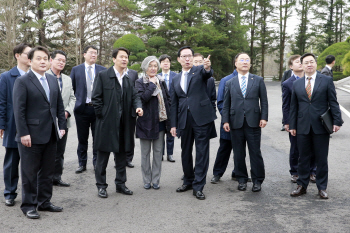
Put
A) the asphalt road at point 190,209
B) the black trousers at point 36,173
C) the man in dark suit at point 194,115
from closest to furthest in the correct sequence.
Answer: the asphalt road at point 190,209
the black trousers at point 36,173
the man in dark suit at point 194,115

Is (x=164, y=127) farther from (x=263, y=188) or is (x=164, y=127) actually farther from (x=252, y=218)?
(x=252, y=218)

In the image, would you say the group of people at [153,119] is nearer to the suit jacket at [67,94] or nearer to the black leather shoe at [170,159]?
the suit jacket at [67,94]

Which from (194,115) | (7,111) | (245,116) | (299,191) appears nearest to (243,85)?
(245,116)

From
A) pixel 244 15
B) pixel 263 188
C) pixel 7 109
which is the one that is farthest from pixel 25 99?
pixel 244 15

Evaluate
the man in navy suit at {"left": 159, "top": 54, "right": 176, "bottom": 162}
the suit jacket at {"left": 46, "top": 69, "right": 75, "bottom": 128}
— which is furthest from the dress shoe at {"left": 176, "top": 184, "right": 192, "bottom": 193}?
the suit jacket at {"left": 46, "top": 69, "right": 75, "bottom": 128}

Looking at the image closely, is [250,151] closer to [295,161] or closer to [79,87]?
[295,161]

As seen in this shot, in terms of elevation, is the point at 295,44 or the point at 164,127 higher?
the point at 295,44

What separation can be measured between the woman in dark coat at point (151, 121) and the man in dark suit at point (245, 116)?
1.05 meters

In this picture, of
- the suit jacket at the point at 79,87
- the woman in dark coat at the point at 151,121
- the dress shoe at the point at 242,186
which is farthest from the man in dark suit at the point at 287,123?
the suit jacket at the point at 79,87

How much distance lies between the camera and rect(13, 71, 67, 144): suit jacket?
4203 millimetres

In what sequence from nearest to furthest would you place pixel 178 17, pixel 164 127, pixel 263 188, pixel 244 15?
pixel 263 188
pixel 164 127
pixel 178 17
pixel 244 15

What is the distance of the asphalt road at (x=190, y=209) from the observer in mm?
3977

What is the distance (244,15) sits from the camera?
45312 mm

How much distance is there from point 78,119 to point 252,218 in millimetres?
3738
